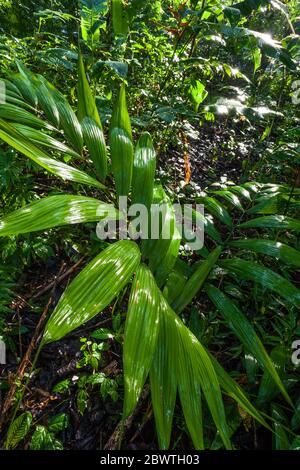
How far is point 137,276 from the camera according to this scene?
0.68 metres

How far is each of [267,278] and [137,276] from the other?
0.46m

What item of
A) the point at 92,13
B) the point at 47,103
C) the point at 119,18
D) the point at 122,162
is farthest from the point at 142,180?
the point at 119,18

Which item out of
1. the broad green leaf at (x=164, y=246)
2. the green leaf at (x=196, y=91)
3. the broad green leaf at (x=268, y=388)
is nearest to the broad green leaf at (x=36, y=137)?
the broad green leaf at (x=164, y=246)

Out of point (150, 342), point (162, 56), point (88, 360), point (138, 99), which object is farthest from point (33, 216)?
point (162, 56)

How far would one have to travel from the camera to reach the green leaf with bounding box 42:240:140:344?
532 mm

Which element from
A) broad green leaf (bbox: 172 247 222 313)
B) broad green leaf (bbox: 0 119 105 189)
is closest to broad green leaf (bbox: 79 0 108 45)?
broad green leaf (bbox: 0 119 105 189)

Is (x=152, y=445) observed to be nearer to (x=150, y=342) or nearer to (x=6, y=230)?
(x=150, y=342)

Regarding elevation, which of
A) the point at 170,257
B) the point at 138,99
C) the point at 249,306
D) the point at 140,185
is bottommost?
the point at 249,306

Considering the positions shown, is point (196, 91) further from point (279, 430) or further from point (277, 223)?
point (279, 430)

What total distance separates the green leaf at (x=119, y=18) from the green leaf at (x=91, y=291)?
1675 millimetres

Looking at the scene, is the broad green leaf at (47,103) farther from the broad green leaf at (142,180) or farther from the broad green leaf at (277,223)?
the broad green leaf at (277,223)

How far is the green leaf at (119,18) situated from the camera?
176 centimetres
